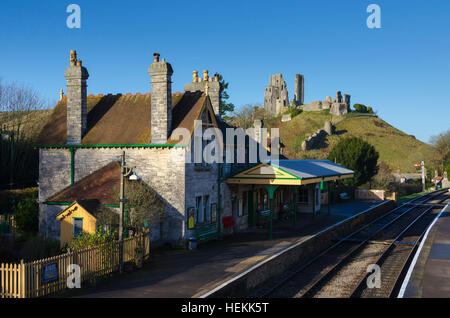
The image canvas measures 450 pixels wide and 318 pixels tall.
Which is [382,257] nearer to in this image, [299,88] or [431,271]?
[431,271]

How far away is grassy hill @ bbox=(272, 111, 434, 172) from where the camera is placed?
10175cm

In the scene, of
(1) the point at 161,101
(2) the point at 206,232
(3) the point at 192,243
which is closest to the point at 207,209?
(2) the point at 206,232

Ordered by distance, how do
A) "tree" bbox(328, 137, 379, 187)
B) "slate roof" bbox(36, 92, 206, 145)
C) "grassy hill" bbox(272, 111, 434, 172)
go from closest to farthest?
"slate roof" bbox(36, 92, 206, 145) < "tree" bbox(328, 137, 379, 187) < "grassy hill" bbox(272, 111, 434, 172)

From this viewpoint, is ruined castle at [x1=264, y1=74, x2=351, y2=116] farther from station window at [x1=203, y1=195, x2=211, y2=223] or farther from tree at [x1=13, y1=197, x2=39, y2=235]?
tree at [x1=13, y1=197, x2=39, y2=235]

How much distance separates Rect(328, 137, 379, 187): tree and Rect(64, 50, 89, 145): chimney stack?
122 ft

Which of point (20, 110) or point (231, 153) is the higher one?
point (20, 110)

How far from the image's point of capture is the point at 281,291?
15734mm

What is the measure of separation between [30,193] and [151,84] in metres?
12.5

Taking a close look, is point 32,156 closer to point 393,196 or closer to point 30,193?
point 30,193

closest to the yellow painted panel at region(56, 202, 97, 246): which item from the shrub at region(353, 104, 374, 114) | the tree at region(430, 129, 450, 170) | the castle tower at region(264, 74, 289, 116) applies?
the tree at region(430, 129, 450, 170)

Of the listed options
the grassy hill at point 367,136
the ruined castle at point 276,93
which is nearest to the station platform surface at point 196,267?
the grassy hill at point 367,136

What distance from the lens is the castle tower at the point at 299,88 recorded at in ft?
605

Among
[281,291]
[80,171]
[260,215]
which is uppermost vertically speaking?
[80,171]
